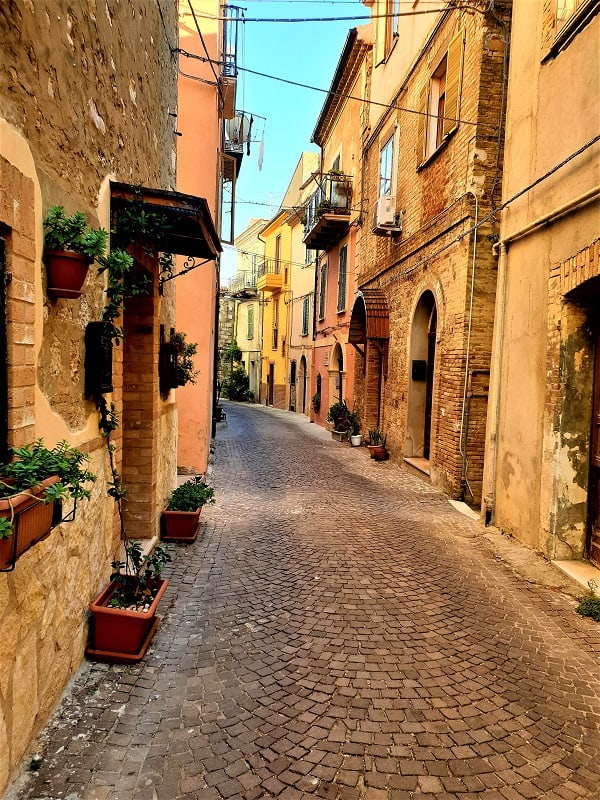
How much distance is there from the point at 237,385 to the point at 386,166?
1000 inches

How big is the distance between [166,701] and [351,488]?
5748mm

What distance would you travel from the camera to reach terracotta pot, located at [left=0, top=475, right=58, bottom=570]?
1763mm

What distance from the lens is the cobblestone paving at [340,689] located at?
7.52 ft

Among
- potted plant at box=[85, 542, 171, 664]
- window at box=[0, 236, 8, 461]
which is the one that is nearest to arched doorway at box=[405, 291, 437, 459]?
potted plant at box=[85, 542, 171, 664]

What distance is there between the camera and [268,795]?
2.19 metres

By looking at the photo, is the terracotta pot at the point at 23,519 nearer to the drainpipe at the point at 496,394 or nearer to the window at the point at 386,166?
the drainpipe at the point at 496,394

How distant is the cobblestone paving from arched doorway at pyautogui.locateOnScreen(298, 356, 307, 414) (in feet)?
60.2

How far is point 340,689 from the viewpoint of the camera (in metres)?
2.96

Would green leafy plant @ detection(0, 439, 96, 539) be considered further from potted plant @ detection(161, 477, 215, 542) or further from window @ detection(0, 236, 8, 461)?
potted plant @ detection(161, 477, 215, 542)

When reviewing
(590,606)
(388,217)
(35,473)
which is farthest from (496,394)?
(35,473)

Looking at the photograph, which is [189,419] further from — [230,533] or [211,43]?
[211,43]

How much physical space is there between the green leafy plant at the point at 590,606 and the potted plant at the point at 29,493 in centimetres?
402

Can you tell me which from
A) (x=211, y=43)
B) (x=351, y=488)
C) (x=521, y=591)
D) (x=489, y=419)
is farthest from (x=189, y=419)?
(x=211, y=43)

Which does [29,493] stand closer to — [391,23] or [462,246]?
[462,246]
